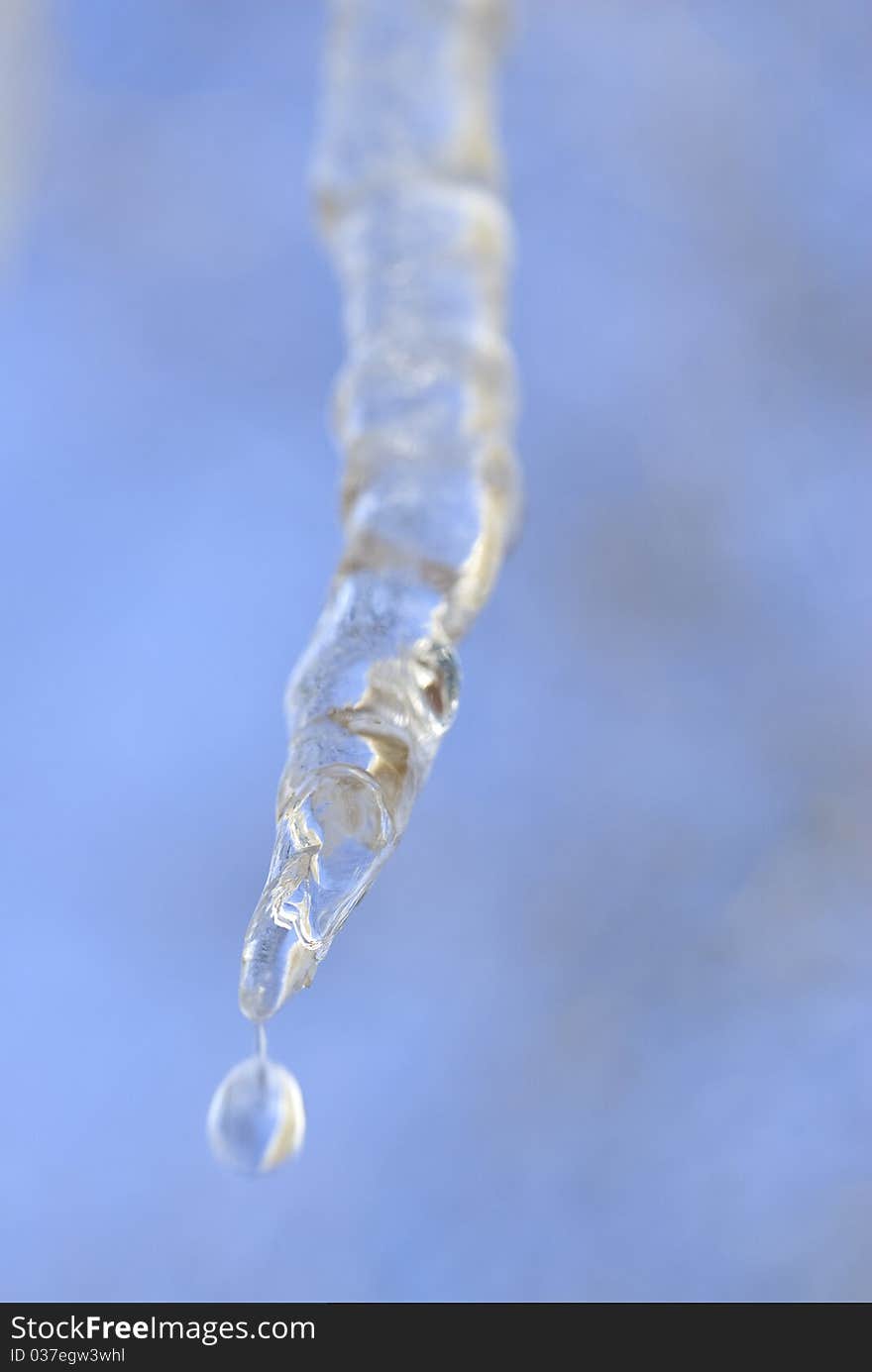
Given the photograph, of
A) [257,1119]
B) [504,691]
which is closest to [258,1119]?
[257,1119]

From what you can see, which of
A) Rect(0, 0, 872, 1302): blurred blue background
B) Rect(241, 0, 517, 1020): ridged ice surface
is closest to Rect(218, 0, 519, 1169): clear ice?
Rect(241, 0, 517, 1020): ridged ice surface

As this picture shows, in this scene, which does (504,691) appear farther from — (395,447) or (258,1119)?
(258,1119)

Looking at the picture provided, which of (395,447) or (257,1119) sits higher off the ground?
(395,447)

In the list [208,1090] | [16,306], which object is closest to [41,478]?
[16,306]

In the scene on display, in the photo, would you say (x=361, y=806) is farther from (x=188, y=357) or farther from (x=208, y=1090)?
(x=188, y=357)

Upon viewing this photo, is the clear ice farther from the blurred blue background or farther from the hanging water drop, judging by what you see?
the blurred blue background

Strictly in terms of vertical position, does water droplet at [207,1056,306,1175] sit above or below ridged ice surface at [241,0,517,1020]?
below
